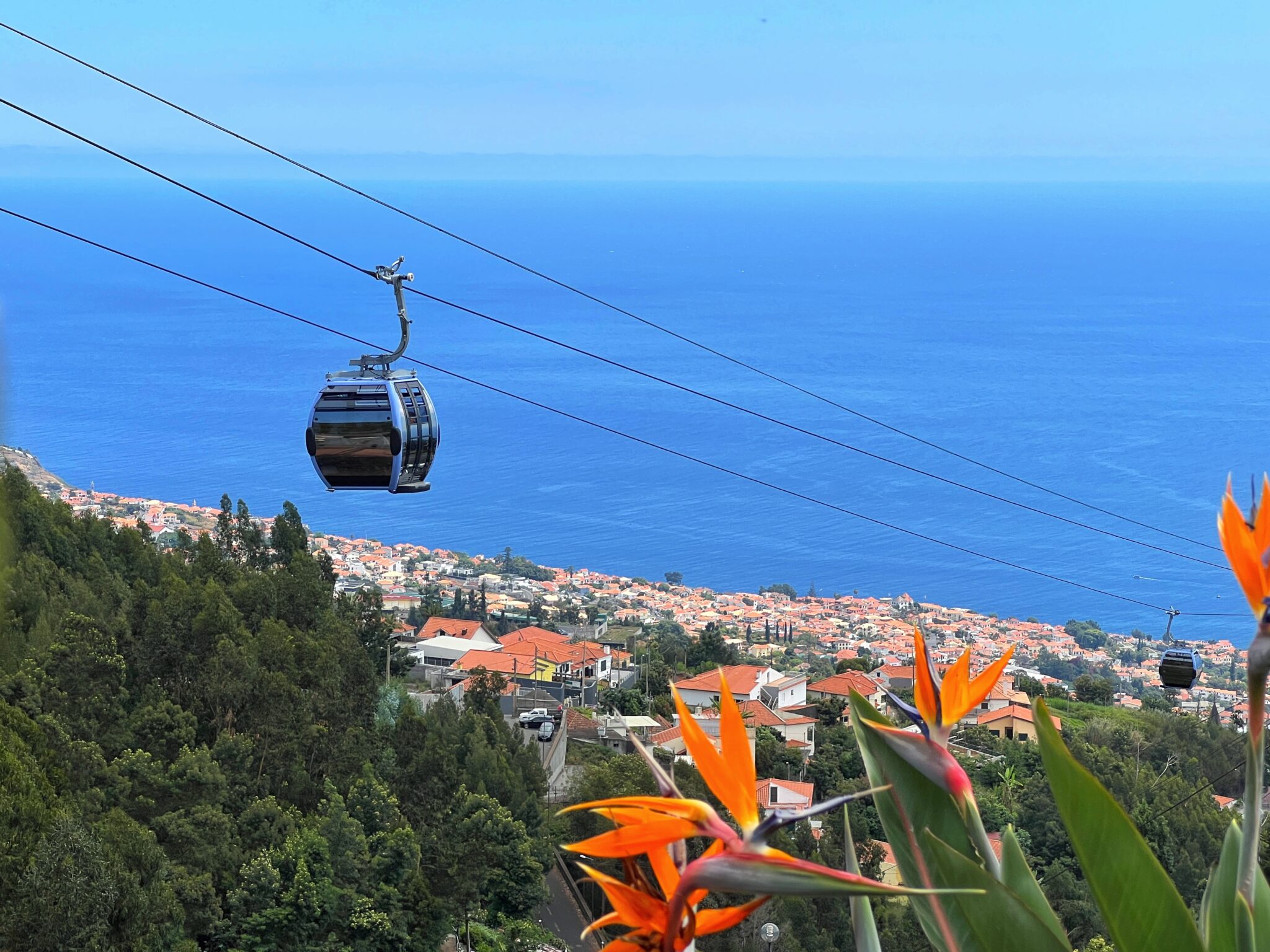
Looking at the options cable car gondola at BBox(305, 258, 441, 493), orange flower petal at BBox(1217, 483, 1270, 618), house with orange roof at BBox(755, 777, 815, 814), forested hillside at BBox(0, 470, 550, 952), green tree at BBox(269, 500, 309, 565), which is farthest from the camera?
green tree at BBox(269, 500, 309, 565)

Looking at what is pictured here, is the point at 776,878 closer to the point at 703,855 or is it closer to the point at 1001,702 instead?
the point at 703,855

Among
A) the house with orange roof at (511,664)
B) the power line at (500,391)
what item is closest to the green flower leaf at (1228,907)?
the power line at (500,391)

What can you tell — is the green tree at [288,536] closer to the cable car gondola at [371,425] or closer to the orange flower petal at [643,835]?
the cable car gondola at [371,425]

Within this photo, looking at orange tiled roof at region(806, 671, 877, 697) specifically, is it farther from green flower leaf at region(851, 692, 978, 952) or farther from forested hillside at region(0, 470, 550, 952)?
green flower leaf at region(851, 692, 978, 952)

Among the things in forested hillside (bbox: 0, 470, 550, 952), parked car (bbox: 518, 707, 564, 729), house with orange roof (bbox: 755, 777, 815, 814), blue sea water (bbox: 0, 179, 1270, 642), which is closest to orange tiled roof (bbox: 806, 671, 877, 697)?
parked car (bbox: 518, 707, 564, 729)

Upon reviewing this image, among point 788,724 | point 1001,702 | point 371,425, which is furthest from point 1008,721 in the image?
point 371,425
